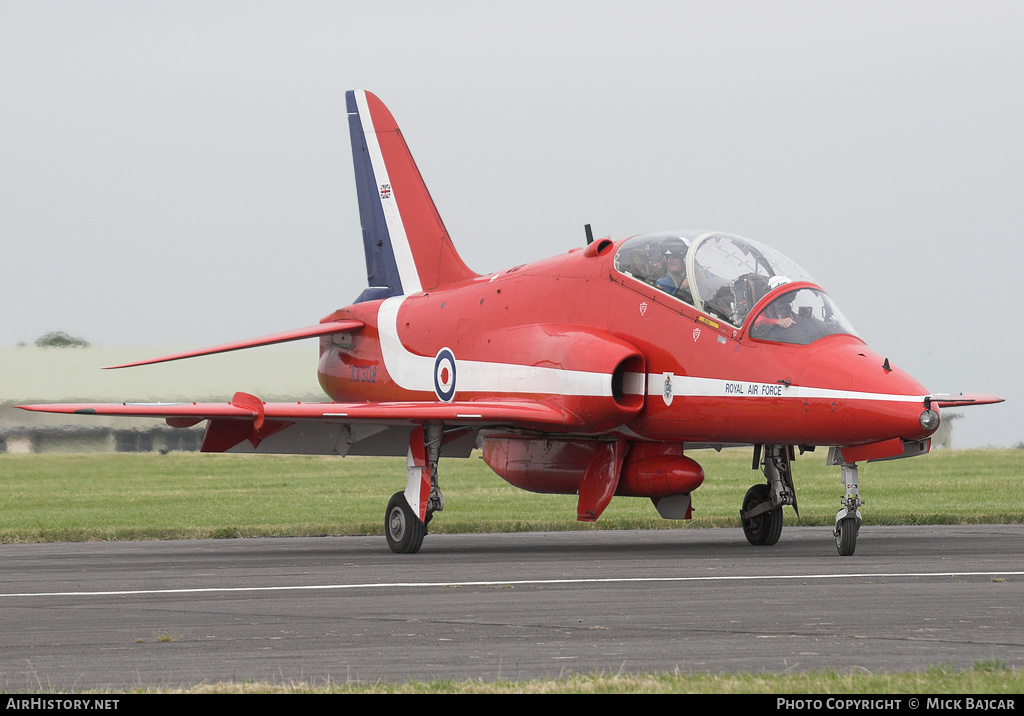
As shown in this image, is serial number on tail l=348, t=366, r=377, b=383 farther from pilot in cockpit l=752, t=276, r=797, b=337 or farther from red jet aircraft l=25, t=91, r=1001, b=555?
pilot in cockpit l=752, t=276, r=797, b=337

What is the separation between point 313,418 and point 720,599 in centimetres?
718

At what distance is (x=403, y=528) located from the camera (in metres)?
17.0

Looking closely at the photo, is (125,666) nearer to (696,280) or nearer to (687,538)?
(696,280)

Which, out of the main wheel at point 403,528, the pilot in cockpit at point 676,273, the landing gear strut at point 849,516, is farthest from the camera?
the main wheel at point 403,528

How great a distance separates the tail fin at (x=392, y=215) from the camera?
883 inches

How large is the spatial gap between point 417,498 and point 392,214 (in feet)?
25.2

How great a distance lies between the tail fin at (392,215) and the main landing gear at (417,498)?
516 cm

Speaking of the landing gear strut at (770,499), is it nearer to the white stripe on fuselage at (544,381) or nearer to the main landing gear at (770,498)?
the main landing gear at (770,498)

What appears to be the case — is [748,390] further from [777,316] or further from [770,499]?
[770,499]

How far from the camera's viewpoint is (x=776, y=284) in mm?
15352

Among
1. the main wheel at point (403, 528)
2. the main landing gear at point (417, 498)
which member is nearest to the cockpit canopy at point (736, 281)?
the main landing gear at point (417, 498)

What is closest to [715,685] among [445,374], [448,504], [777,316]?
[777,316]

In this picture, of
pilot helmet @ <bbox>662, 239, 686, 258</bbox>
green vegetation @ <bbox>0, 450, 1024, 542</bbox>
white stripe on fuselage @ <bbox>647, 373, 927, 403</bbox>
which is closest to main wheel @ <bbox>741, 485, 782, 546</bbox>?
white stripe on fuselage @ <bbox>647, 373, 927, 403</bbox>
